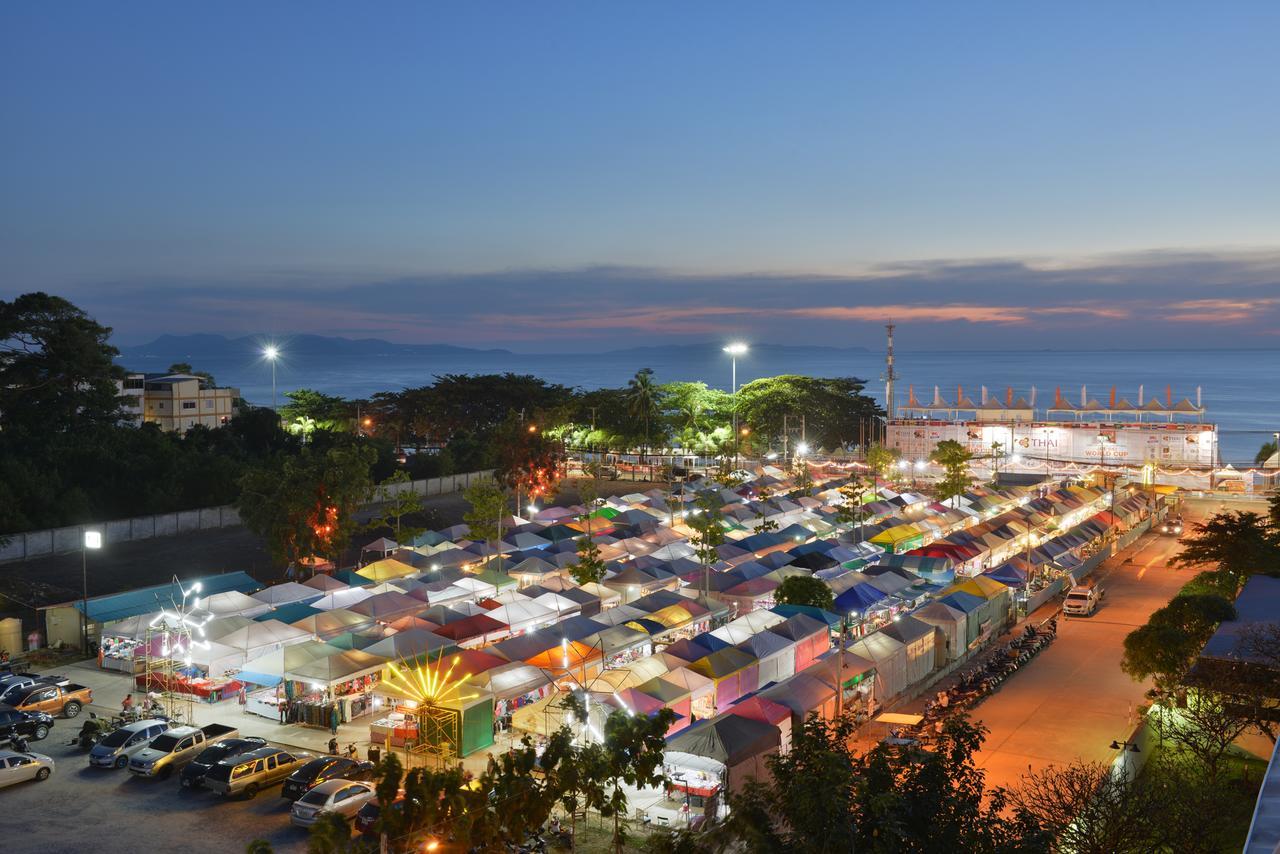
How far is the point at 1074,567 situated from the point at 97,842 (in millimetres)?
28980

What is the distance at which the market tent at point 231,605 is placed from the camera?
22.9 metres

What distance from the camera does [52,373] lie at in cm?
4300

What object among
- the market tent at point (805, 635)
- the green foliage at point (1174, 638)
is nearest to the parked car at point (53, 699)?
the market tent at point (805, 635)

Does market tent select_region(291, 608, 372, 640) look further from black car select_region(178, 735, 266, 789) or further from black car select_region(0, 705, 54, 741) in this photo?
black car select_region(178, 735, 266, 789)

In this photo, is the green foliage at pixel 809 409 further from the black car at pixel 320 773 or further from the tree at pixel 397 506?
the black car at pixel 320 773

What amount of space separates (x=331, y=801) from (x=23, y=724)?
7.22 m

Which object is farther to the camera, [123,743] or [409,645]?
[409,645]

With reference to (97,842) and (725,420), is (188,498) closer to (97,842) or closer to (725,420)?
(97,842)

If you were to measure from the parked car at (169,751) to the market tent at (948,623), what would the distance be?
14900 mm

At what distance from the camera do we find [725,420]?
2849 inches

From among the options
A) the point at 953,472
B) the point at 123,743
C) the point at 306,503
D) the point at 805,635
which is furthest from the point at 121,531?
the point at 953,472

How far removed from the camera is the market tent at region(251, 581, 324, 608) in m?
24.3

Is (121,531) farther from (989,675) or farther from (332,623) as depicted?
(989,675)

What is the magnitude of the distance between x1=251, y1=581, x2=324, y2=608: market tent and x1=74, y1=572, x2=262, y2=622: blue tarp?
4.49 ft
